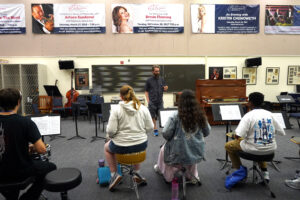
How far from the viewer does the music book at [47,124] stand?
2914 millimetres

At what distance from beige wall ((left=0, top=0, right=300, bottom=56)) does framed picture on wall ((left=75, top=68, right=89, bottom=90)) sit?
0.64m

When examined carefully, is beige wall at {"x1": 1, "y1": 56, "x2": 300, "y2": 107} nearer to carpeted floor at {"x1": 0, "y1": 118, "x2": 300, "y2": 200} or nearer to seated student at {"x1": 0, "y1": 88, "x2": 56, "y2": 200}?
carpeted floor at {"x1": 0, "y1": 118, "x2": 300, "y2": 200}

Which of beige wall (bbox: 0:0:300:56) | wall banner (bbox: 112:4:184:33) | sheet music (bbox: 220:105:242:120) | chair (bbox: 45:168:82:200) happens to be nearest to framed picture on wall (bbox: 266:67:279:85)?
beige wall (bbox: 0:0:300:56)

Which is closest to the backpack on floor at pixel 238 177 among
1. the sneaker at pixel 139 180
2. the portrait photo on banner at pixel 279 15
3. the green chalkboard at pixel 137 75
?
the sneaker at pixel 139 180

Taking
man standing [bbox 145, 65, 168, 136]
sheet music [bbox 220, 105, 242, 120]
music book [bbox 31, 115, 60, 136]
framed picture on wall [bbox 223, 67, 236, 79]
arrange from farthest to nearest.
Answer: framed picture on wall [bbox 223, 67, 236, 79] < man standing [bbox 145, 65, 168, 136] < sheet music [bbox 220, 105, 242, 120] < music book [bbox 31, 115, 60, 136]

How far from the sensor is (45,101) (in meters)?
7.43

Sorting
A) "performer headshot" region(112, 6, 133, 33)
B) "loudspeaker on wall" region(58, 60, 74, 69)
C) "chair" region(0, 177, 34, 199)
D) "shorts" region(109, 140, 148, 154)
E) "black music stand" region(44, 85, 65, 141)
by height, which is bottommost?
"chair" region(0, 177, 34, 199)

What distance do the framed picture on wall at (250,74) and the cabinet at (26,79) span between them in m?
7.72

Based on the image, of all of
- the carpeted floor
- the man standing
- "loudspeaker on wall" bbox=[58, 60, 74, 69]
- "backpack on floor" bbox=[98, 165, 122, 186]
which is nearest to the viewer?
the carpeted floor

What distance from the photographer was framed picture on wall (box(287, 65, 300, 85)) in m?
8.18

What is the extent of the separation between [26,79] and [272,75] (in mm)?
9433

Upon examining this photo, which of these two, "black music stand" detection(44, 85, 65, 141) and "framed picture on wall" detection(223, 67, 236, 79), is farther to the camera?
"framed picture on wall" detection(223, 67, 236, 79)

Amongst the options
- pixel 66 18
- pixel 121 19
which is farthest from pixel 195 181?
pixel 66 18

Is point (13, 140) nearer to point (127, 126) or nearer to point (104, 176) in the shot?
point (127, 126)
